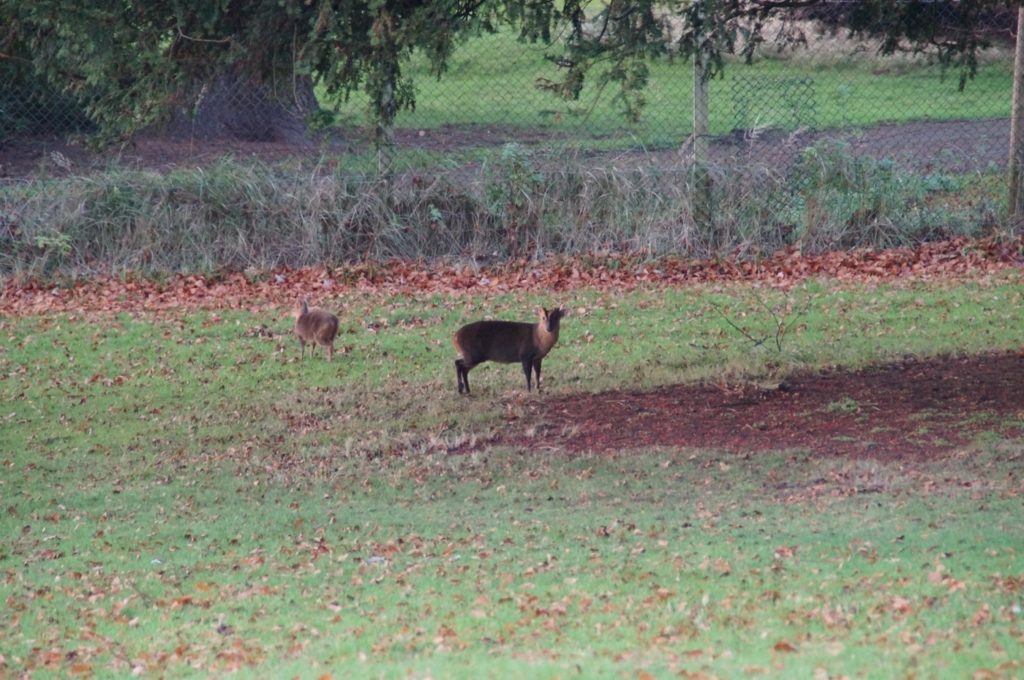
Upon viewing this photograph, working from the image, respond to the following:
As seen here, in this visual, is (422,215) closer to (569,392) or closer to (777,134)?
(777,134)

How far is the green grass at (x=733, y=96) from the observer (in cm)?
1803

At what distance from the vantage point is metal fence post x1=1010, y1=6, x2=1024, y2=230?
1684cm

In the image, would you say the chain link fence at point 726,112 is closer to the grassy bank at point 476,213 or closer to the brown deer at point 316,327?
the grassy bank at point 476,213

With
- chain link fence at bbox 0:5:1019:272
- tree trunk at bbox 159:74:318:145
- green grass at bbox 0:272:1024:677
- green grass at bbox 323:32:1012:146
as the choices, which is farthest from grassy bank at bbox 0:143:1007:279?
green grass at bbox 0:272:1024:677

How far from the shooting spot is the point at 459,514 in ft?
30.5

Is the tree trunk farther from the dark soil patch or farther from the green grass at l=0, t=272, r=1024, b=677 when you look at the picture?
the dark soil patch

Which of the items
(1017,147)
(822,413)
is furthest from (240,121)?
(822,413)

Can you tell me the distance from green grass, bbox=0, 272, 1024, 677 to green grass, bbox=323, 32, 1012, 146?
376 centimetres

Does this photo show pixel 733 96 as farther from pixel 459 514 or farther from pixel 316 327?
pixel 459 514

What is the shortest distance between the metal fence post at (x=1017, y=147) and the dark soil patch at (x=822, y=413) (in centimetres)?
523

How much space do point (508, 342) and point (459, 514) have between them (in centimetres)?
288

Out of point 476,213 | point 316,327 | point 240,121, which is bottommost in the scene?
point 316,327

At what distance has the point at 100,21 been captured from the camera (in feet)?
30.8

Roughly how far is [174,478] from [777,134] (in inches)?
390
